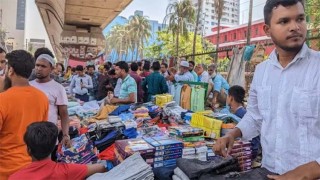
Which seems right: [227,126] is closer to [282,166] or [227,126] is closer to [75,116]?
[282,166]

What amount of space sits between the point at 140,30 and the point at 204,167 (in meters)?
62.9

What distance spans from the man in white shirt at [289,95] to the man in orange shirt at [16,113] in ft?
6.02

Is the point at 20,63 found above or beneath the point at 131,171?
above

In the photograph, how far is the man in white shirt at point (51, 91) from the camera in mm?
3428

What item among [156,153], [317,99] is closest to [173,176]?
[156,153]

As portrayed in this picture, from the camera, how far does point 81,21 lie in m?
14.3

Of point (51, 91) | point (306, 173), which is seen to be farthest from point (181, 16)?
point (306, 173)

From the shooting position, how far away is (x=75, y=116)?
16.8ft

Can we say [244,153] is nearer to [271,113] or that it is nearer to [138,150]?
[138,150]

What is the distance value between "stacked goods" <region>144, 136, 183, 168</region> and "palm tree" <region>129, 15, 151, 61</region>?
199ft

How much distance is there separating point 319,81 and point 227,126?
158 cm

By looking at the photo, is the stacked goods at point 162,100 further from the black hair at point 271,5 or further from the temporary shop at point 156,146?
the black hair at point 271,5

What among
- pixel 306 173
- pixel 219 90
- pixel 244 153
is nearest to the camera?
pixel 306 173

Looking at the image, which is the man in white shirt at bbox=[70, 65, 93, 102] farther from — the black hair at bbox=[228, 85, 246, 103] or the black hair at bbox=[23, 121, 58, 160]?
the black hair at bbox=[23, 121, 58, 160]
